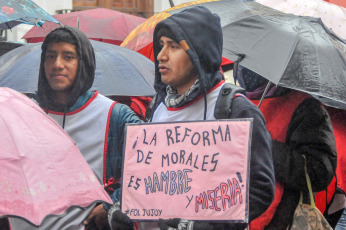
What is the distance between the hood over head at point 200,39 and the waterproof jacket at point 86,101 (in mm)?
665

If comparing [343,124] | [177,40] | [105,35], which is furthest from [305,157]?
[105,35]

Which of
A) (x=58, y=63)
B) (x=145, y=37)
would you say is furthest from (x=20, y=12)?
(x=145, y=37)

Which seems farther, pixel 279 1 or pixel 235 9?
pixel 279 1

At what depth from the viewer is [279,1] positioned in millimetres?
6473

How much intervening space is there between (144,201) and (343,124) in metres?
2.46

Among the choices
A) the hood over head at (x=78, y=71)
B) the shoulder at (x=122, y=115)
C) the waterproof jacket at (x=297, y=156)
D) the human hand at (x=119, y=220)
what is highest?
→ the hood over head at (x=78, y=71)

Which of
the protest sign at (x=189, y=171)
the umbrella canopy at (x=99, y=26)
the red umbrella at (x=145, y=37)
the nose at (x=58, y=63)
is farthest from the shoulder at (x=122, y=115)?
the umbrella canopy at (x=99, y=26)

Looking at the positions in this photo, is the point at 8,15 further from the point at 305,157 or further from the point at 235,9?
the point at 305,157

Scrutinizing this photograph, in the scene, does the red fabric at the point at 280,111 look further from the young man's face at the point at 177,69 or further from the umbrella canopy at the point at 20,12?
the umbrella canopy at the point at 20,12

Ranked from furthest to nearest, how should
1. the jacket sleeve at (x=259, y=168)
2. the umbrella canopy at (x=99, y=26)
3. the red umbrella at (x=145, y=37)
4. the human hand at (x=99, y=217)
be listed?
1. the umbrella canopy at (x=99, y=26)
2. the red umbrella at (x=145, y=37)
3. the human hand at (x=99, y=217)
4. the jacket sleeve at (x=259, y=168)

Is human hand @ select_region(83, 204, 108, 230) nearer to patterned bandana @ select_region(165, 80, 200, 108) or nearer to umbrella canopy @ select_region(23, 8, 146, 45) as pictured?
patterned bandana @ select_region(165, 80, 200, 108)

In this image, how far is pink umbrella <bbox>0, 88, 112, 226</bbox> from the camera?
265 cm

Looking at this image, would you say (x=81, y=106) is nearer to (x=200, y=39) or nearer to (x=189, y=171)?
(x=200, y=39)

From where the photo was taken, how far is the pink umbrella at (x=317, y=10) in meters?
6.26
